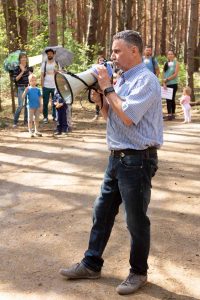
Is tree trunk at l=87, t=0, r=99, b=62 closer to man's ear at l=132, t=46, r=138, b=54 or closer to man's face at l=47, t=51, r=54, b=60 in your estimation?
man's face at l=47, t=51, r=54, b=60

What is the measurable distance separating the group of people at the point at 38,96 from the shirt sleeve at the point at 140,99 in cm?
721

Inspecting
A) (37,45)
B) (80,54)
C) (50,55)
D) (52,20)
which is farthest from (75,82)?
(37,45)

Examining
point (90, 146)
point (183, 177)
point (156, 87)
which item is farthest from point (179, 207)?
point (90, 146)

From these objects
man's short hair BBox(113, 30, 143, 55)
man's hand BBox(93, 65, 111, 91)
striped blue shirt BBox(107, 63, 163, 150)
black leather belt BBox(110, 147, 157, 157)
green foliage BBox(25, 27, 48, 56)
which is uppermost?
green foliage BBox(25, 27, 48, 56)

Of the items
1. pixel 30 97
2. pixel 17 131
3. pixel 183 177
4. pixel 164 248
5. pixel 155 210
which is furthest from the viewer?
pixel 17 131

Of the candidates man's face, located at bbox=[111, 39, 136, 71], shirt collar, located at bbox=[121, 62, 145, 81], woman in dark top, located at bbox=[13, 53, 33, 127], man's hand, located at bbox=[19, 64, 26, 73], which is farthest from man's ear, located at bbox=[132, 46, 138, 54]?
man's hand, located at bbox=[19, 64, 26, 73]

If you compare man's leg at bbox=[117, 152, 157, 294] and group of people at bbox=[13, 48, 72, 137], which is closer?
man's leg at bbox=[117, 152, 157, 294]

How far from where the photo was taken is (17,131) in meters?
12.2

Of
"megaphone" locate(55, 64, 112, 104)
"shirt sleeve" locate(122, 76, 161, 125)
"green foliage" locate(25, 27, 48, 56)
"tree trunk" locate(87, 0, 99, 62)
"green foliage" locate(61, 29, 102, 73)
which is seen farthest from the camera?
"tree trunk" locate(87, 0, 99, 62)

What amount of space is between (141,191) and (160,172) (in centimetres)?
393

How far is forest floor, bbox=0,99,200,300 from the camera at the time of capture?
407 cm

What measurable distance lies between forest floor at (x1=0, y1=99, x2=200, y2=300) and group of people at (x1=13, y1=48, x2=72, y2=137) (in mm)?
1501

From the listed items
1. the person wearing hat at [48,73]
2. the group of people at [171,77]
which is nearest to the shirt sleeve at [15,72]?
the person wearing hat at [48,73]

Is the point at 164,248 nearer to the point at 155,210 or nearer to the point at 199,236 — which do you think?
the point at 199,236
